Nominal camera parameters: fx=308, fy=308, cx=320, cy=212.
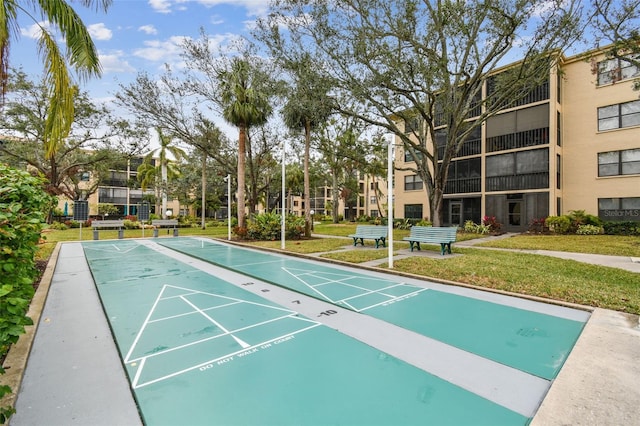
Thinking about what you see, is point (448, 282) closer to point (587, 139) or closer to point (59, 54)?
point (59, 54)

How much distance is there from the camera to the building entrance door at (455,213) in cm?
2577

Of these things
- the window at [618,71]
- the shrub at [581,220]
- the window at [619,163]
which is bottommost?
the shrub at [581,220]

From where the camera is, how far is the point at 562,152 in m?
21.7

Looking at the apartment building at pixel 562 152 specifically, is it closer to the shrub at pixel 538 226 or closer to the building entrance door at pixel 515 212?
the building entrance door at pixel 515 212

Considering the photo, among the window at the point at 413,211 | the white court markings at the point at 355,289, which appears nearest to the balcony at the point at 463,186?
the window at the point at 413,211

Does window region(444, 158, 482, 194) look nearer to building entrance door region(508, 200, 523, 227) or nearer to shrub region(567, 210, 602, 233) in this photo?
building entrance door region(508, 200, 523, 227)

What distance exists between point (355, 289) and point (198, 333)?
3685 millimetres

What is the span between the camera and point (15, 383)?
3029mm

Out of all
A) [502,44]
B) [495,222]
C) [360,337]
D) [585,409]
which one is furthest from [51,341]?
[495,222]

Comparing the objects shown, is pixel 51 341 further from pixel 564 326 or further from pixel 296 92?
pixel 296 92

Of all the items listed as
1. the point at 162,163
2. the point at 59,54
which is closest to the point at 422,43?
the point at 59,54

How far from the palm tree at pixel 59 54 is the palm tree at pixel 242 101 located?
11.5 metres

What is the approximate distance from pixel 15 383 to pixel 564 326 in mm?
7005

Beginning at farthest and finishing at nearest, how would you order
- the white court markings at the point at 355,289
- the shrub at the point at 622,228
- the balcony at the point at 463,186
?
the balcony at the point at 463,186 → the shrub at the point at 622,228 → the white court markings at the point at 355,289
